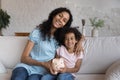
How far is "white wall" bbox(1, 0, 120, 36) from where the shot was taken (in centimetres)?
424

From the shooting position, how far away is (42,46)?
1.92 m

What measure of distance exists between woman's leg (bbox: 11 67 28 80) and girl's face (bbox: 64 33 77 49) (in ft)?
1.29

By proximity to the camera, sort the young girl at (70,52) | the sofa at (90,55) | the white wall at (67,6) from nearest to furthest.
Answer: the young girl at (70,52) → the sofa at (90,55) → the white wall at (67,6)

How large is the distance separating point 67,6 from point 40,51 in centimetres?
254

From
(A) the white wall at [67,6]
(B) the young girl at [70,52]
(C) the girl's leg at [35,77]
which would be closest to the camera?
(C) the girl's leg at [35,77]

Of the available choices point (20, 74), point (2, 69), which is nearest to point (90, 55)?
point (20, 74)

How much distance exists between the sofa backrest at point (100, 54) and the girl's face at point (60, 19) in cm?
38

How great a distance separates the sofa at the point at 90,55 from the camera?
2070 millimetres

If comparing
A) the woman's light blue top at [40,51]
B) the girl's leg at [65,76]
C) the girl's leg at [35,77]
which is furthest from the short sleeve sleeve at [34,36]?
the girl's leg at [65,76]

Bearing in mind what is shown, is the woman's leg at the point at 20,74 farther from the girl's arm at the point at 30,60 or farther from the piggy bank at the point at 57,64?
the piggy bank at the point at 57,64

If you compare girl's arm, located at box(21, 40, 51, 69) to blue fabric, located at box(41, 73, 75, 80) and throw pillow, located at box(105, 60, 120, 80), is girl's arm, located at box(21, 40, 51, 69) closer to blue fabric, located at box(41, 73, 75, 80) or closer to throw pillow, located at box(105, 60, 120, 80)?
blue fabric, located at box(41, 73, 75, 80)

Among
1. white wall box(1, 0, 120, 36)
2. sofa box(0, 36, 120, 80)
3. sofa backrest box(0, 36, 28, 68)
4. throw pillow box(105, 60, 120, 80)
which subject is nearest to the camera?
throw pillow box(105, 60, 120, 80)

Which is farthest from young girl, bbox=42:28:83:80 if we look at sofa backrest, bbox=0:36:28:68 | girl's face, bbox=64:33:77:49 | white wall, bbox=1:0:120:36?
white wall, bbox=1:0:120:36

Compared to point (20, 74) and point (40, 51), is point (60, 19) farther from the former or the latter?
point (20, 74)
